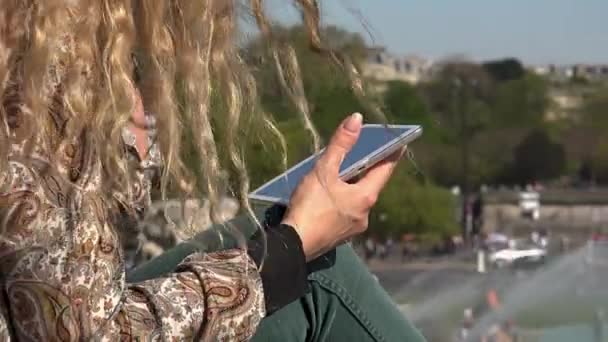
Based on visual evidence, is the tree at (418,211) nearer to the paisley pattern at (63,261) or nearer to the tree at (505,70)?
the tree at (505,70)

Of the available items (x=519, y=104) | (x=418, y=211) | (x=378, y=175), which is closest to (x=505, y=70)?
(x=519, y=104)

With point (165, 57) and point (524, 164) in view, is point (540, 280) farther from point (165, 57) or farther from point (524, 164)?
point (524, 164)

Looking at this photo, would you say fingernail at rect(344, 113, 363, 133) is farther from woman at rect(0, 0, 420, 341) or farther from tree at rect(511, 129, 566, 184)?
tree at rect(511, 129, 566, 184)

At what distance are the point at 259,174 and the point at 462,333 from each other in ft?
13.6

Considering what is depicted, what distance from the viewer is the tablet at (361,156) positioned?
4.50 ft

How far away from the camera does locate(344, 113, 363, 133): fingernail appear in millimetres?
1355

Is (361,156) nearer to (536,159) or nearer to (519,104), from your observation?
(536,159)

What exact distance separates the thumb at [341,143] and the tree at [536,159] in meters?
36.7

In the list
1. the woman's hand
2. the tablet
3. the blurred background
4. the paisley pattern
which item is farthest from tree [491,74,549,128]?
the paisley pattern

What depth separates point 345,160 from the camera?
1.38 meters

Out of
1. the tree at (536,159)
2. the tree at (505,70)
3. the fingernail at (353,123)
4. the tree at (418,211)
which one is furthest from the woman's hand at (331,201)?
the tree at (505,70)

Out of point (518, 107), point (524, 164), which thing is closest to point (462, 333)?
point (524, 164)

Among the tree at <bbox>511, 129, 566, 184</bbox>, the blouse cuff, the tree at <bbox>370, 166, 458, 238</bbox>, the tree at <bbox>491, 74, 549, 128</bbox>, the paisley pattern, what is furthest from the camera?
the tree at <bbox>491, 74, 549, 128</bbox>

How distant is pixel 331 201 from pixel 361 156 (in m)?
0.06
